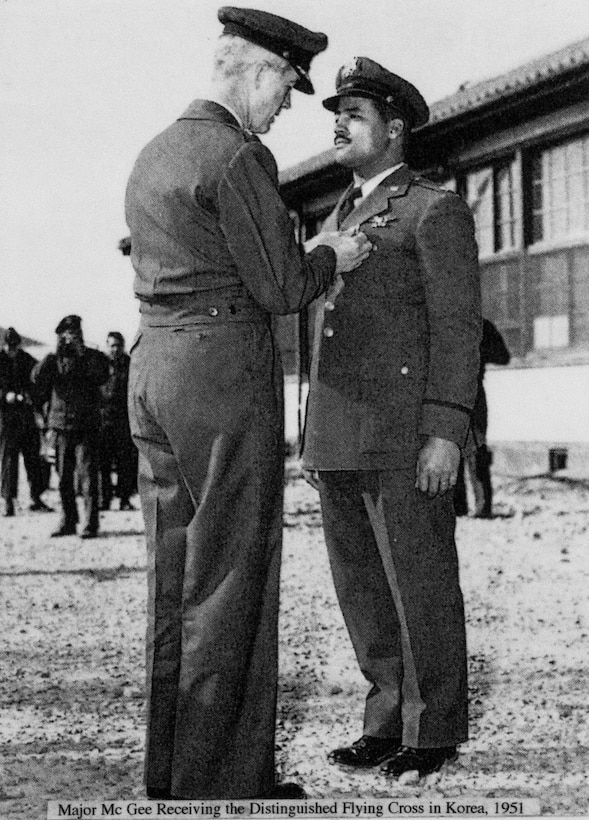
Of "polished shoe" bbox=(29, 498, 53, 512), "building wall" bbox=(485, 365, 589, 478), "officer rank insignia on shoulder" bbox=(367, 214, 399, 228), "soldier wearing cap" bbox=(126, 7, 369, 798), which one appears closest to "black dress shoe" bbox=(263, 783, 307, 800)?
"soldier wearing cap" bbox=(126, 7, 369, 798)

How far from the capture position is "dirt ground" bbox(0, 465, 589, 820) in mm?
2990

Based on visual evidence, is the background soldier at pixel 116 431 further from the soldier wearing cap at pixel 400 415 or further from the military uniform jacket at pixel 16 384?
the soldier wearing cap at pixel 400 415

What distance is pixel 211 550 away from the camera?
2559 mm

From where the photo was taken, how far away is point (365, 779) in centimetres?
298

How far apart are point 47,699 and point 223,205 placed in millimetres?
2020

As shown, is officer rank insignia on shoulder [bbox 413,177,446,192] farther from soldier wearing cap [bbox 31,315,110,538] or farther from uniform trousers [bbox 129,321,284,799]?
soldier wearing cap [bbox 31,315,110,538]

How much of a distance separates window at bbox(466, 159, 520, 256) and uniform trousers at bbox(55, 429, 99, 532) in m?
3.88

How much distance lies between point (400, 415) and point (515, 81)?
20.3 ft

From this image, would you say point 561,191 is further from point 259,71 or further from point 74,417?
point 259,71

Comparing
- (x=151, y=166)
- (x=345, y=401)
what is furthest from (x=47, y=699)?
(x=151, y=166)

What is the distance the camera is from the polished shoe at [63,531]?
28.2ft

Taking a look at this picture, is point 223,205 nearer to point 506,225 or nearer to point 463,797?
point 463,797

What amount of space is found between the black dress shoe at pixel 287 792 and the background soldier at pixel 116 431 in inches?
285

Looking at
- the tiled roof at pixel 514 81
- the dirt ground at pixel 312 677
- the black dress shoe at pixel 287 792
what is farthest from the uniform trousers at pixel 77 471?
the black dress shoe at pixel 287 792
